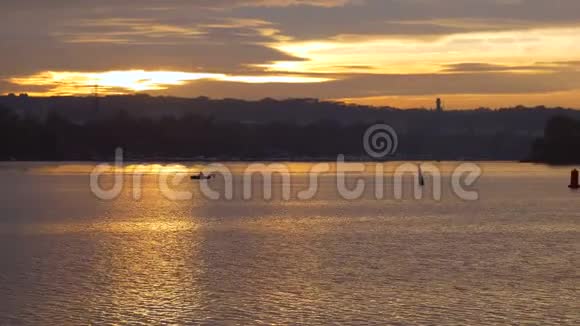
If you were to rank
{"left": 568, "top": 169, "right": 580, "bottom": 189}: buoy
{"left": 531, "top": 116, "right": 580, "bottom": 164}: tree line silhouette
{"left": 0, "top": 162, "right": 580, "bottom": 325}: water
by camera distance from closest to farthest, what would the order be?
{"left": 0, "top": 162, "right": 580, "bottom": 325}: water, {"left": 568, "top": 169, "right": 580, "bottom": 189}: buoy, {"left": 531, "top": 116, "right": 580, "bottom": 164}: tree line silhouette

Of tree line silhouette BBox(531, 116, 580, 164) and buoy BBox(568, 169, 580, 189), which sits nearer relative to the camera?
buoy BBox(568, 169, 580, 189)

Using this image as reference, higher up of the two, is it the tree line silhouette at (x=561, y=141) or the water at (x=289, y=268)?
the tree line silhouette at (x=561, y=141)

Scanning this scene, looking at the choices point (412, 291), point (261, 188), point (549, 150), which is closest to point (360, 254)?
point (412, 291)

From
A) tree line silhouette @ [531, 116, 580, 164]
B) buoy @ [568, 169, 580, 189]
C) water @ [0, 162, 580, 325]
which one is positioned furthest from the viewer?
tree line silhouette @ [531, 116, 580, 164]

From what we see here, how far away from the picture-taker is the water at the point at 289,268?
1426cm

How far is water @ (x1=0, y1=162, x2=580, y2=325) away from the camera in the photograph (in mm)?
14258

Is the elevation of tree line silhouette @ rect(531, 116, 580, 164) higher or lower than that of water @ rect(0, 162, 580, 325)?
higher

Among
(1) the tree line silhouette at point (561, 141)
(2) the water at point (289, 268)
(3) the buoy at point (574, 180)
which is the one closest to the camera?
(2) the water at point (289, 268)

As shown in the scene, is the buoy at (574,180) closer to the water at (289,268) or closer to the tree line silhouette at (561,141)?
the water at (289,268)

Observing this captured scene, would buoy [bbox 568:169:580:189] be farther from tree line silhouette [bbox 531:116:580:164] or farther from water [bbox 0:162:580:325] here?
tree line silhouette [bbox 531:116:580:164]

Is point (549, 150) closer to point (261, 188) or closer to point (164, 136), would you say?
point (164, 136)

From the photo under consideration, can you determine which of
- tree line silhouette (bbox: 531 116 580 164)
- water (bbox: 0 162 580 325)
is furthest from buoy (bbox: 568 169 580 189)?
tree line silhouette (bbox: 531 116 580 164)

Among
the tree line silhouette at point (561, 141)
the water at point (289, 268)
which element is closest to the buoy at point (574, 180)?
the water at point (289, 268)

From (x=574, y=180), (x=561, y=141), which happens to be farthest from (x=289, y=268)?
(x=561, y=141)
